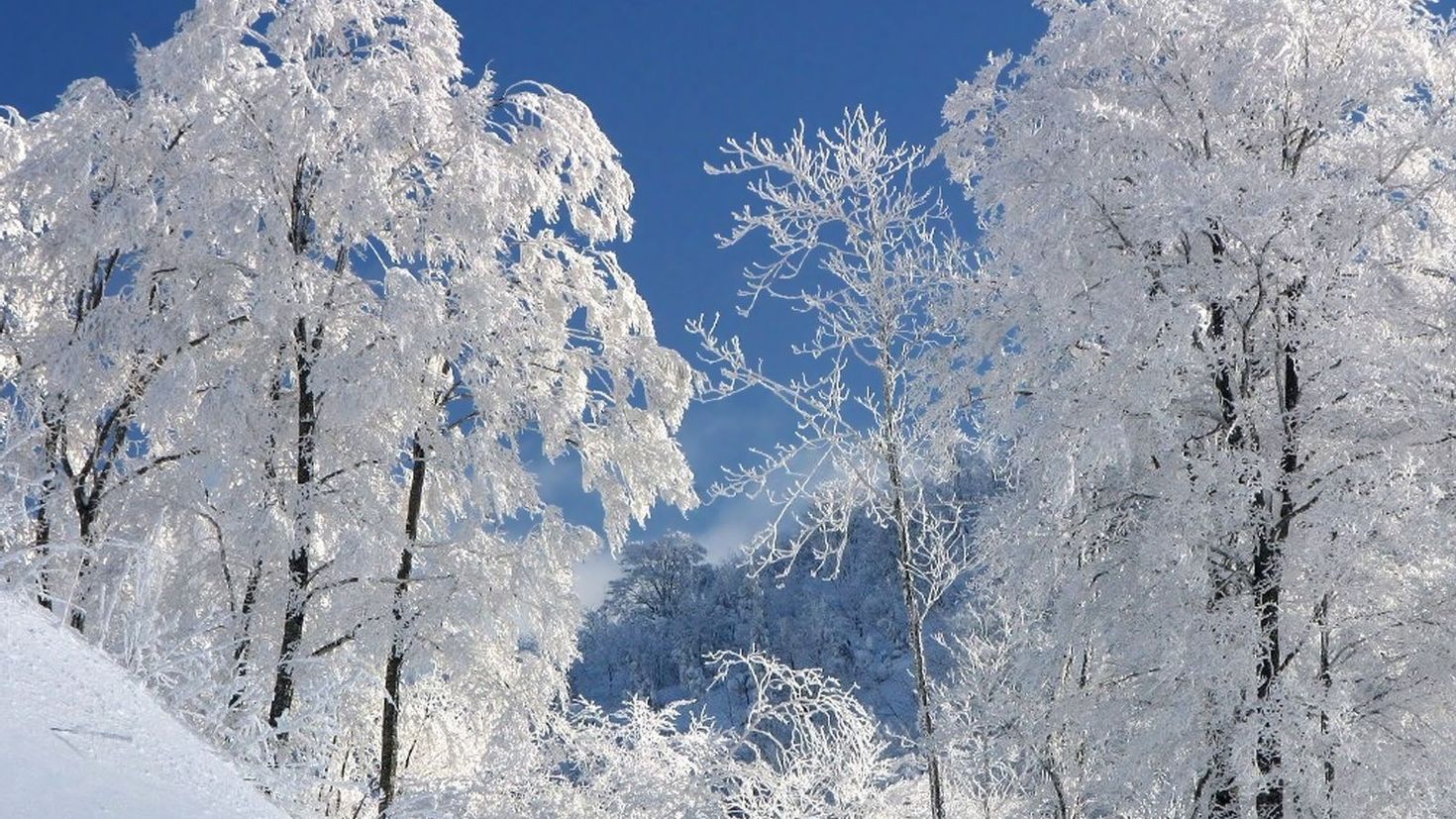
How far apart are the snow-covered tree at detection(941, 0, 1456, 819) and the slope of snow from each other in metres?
6.62

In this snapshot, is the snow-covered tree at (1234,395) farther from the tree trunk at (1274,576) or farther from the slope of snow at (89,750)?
the slope of snow at (89,750)

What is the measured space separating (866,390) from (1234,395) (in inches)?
113

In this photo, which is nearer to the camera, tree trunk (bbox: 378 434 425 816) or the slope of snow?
the slope of snow

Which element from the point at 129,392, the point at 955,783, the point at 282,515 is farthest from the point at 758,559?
the point at 955,783

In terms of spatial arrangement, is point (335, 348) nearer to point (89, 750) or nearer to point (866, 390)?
point (866, 390)

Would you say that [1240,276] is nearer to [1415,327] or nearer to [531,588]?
[1415,327]

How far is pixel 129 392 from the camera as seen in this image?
430 inches

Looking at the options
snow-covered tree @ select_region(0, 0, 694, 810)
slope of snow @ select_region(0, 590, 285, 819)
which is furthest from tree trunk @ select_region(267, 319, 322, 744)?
slope of snow @ select_region(0, 590, 285, 819)

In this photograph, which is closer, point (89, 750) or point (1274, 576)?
point (89, 750)

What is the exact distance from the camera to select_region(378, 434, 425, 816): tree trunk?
10203mm

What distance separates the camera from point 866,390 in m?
9.97

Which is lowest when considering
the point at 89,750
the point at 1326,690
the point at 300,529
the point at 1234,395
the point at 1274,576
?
the point at 89,750

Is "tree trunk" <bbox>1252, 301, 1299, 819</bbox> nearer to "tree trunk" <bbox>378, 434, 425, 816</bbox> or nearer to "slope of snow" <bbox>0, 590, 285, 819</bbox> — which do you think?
"tree trunk" <bbox>378, 434, 425, 816</bbox>

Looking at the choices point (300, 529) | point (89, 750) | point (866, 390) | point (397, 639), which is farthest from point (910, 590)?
point (89, 750)
